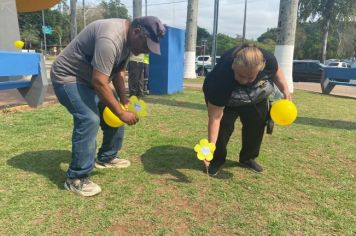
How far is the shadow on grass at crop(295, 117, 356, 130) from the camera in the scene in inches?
257

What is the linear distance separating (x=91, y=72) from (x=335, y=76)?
11.6 metres

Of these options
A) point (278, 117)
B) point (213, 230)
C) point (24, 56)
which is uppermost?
point (24, 56)

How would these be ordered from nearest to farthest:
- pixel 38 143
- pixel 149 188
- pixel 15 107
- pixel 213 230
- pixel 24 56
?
1. pixel 213 230
2. pixel 149 188
3. pixel 38 143
4. pixel 24 56
5. pixel 15 107

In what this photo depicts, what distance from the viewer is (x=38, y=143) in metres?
4.72

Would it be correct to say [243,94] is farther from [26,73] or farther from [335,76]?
[335,76]

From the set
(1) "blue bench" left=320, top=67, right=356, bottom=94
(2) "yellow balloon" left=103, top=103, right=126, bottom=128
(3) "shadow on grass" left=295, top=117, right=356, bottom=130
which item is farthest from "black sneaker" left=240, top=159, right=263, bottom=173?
(1) "blue bench" left=320, top=67, right=356, bottom=94

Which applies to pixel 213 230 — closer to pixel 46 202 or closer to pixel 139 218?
pixel 139 218

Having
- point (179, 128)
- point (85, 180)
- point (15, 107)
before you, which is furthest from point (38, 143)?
point (15, 107)

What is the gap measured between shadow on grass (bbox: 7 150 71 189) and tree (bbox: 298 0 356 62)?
38.3m

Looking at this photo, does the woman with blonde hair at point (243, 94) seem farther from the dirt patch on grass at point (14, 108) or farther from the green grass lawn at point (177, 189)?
the dirt patch on grass at point (14, 108)

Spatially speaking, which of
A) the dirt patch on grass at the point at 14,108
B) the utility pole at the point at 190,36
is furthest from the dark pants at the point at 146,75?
the utility pole at the point at 190,36

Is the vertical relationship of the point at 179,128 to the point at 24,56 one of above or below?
below

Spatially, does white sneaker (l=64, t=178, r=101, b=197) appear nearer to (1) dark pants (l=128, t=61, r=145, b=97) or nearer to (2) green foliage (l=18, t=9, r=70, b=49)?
(1) dark pants (l=128, t=61, r=145, b=97)

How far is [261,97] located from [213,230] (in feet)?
4.83
